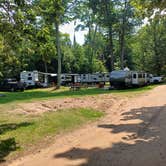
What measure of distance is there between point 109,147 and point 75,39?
96862 millimetres

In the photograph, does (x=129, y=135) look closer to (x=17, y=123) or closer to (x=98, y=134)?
(x=98, y=134)

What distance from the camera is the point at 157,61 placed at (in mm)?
68062

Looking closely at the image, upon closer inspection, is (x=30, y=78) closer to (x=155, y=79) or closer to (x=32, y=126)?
(x=155, y=79)

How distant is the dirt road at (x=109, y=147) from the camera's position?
880 cm

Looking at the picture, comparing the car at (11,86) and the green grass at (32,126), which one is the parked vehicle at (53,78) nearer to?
the car at (11,86)

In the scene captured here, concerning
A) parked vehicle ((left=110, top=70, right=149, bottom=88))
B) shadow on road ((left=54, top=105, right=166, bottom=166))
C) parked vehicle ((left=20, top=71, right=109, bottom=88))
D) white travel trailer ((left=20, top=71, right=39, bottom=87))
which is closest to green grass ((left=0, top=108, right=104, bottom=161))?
shadow on road ((left=54, top=105, right=166, bottom=166))

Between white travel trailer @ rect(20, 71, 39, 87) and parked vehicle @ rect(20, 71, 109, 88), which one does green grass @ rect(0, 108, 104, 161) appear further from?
parked vehicle @ rect(20, 71, 109, 88)

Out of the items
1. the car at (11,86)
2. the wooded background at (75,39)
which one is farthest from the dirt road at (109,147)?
the car at (11,86)

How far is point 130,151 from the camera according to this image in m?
9.70

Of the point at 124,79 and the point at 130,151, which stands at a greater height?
the point at 124,79

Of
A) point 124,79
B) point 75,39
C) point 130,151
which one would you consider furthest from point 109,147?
point 75,39

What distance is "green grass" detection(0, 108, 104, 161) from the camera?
1113cm

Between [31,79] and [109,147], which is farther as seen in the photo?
[31,79]

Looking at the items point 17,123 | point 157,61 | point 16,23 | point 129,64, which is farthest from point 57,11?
point 129,64
